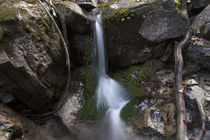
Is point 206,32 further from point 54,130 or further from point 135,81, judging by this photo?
point 54,130

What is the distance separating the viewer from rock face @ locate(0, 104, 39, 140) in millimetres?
3494

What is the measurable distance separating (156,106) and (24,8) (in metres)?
4.89

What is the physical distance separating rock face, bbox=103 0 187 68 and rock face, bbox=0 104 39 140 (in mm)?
3809

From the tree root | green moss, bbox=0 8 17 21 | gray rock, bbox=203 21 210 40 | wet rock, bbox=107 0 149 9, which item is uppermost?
green moss, bbox=0 8 17 21

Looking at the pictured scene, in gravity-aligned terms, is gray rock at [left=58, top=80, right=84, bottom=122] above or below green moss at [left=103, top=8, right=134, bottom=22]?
below

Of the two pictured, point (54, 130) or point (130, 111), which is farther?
point (130, 111)

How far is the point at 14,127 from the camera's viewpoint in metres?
3.69

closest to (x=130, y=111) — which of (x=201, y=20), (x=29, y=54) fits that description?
(x=29, y=54)

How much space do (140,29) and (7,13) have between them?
414cm

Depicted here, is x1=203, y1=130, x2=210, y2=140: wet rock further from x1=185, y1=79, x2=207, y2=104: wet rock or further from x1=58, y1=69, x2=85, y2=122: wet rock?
x1=58, y1=69, x2=85, y2=122: wet rock

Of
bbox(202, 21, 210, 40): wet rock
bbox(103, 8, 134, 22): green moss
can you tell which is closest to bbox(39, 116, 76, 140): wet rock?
bbox(103, 8, 134, 22): green moss

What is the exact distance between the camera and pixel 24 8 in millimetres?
4094

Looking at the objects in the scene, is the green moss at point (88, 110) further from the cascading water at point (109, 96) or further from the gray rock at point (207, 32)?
the gray rock at point (207, 32)

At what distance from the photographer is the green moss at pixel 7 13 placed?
147 inches
